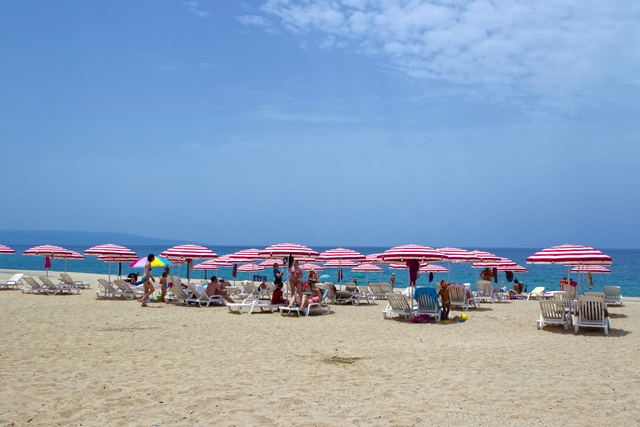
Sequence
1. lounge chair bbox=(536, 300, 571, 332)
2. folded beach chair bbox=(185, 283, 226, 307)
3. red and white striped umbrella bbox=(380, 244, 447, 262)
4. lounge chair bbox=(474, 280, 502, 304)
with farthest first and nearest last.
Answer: lounge chair bbox=(474, 280, 502, 304) < folded beach chair bbox=(185, 283, 226, 307) < red and white striped umbrella bbox=(380, 244, 447, 262) < lounge chair bbox=(536, 300, 571, 332)

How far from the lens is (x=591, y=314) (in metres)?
10.9

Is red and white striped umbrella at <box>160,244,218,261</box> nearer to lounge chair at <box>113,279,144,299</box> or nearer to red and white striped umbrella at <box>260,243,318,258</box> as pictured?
lounge chair at <box>113,279,144,299</box>

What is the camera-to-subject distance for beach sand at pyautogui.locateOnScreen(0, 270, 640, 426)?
16.8 ft

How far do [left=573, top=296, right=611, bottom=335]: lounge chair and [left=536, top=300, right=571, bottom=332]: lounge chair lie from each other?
0.22 meters

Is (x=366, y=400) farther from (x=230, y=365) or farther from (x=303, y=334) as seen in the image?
(x=303, y=334)

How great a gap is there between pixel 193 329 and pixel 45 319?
344 centimetres

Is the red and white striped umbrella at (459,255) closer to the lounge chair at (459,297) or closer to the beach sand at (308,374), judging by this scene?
the lounge chair at (459,297)

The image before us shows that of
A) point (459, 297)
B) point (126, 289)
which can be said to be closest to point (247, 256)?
point (126, 289)

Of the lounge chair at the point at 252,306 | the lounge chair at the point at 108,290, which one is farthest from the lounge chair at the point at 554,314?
the lounge chair at the point at 108,290

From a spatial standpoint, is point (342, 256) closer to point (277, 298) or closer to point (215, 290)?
point (277, 298)

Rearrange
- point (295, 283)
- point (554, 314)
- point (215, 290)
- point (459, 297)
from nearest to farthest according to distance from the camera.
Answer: point (554, 314) < point (295, 283) < point (459, 297) < point (215, 290)

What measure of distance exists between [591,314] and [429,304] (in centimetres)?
335

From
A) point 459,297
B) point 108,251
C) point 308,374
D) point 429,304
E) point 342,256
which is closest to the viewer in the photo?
point 308,374

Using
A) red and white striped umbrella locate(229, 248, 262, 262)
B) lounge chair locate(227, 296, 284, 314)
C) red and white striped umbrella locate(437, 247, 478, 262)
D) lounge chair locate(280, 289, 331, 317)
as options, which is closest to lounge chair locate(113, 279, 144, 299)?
red and white striped umbrella locate(229, 248, 262, 262)
